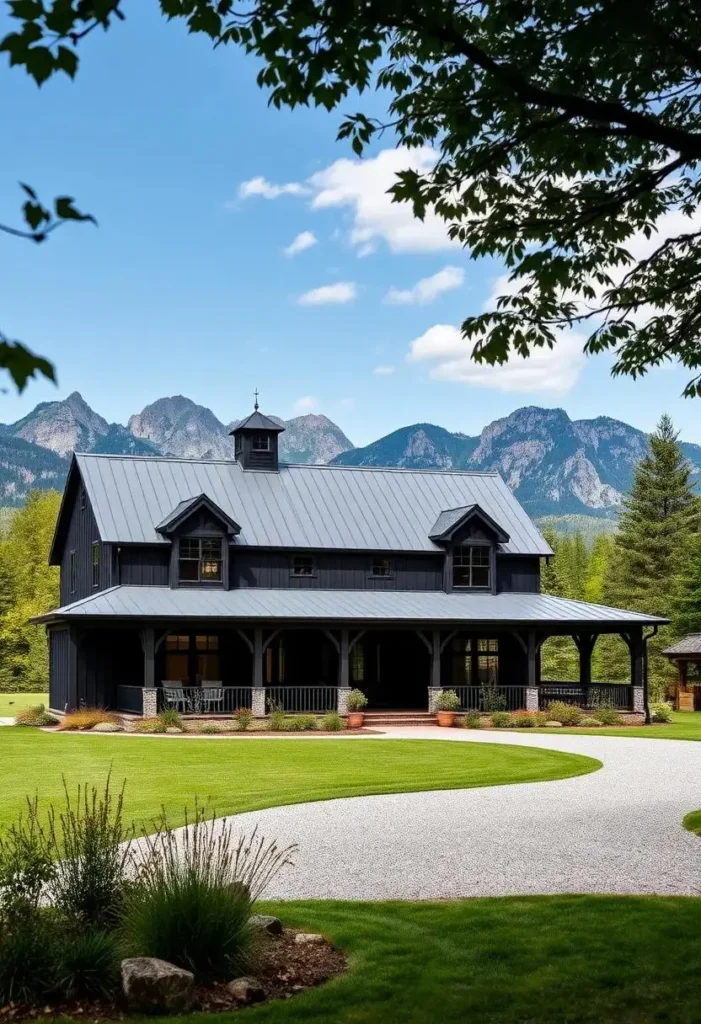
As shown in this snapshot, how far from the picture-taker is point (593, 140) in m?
9.21

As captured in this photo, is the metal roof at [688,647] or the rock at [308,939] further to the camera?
the metal roof at [688,647]

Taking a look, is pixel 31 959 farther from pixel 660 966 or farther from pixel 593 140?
pixel 593 140

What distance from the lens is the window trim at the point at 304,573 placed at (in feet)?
118

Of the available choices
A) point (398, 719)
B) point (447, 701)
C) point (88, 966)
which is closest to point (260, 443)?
point (398, 719)

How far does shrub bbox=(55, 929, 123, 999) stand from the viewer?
7141mm

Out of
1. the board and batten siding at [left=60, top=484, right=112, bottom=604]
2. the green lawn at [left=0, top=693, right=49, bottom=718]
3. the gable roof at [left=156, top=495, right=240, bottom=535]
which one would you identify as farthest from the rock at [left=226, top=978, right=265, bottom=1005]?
the green lawn at [left=0, top=693, right=49, bottom=718]

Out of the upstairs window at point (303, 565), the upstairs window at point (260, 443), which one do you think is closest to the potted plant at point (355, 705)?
the upstairs window at point (303, 565)

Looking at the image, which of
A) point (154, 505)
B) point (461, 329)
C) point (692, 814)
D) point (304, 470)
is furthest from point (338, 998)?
point (304, 470)

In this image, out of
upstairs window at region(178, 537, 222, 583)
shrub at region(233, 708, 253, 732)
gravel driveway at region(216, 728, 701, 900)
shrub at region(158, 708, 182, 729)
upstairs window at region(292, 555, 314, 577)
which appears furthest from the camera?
upstairs window at region(292, 555, 314, 577)

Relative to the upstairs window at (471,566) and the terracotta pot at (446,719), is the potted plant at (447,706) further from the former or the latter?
the upstairs window at (471,566)

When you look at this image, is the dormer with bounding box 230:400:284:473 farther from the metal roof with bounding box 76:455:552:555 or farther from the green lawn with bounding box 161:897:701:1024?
the green lawn with bounding box 161:897:701:1024

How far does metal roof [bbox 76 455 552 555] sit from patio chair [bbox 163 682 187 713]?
4958 millimetres

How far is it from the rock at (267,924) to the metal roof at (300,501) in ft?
85.4

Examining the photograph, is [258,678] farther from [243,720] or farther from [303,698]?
[303,698]
